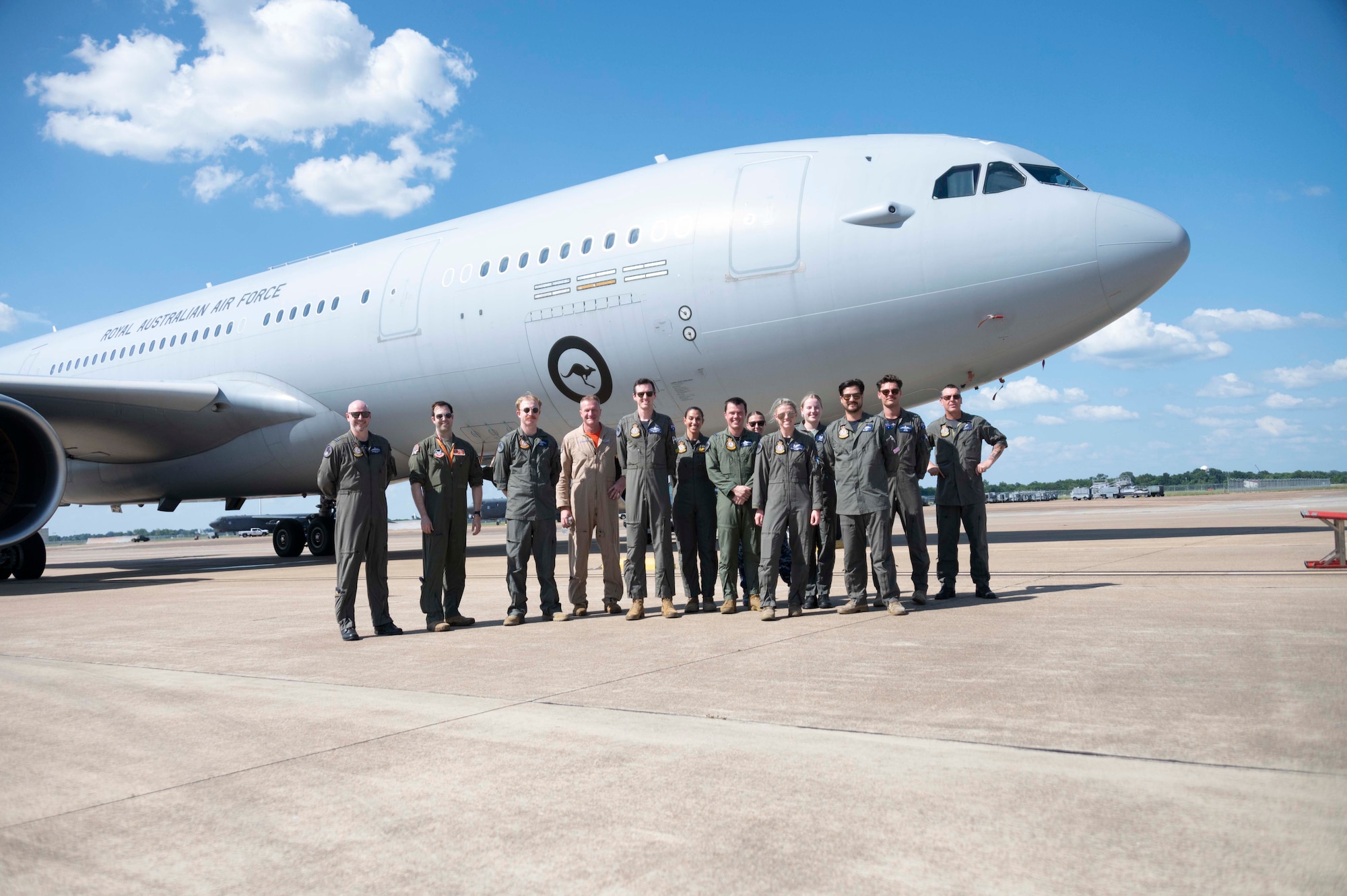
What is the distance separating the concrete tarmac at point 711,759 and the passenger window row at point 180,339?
9632 millimetres

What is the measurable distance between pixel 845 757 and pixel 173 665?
4.18 metres

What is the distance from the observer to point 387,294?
14.1m

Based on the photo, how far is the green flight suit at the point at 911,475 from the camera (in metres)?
7.14

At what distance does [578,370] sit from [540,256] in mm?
1684

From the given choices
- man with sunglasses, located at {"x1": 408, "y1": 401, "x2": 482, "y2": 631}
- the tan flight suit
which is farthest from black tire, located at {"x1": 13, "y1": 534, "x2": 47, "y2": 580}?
the tan flight suit

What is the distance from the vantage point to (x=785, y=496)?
7016mm

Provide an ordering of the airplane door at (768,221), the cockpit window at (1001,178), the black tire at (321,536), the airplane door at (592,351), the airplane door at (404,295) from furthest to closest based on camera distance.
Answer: the black tire at (321,536), the airplane door at (404,295), the airplane door at (592,351), the airplane door at (768,221), the cockpit window at (1001,178)

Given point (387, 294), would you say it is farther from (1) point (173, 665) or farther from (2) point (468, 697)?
(2) point (468, 697)

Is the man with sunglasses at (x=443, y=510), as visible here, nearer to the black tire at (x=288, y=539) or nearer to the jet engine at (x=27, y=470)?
the jet engine at (x=27, y=470)

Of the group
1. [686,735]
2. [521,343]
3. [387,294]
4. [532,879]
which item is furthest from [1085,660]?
[387,294]

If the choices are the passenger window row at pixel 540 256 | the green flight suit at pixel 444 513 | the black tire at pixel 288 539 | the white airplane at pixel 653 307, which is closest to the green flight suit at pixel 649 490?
the green flight suit at pixel 444 513

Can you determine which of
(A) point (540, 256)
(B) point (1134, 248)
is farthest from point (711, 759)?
(A) point (540, 256)

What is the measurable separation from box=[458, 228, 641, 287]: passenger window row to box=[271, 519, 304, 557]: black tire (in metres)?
7.91

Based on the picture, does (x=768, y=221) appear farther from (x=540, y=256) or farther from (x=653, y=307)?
(x=540, y=256)
